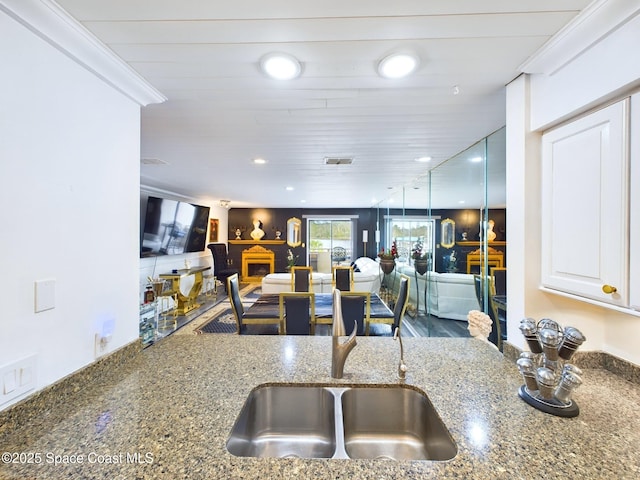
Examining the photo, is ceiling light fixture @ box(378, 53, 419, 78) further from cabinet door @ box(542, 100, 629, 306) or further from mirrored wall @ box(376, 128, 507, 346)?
mirrored wall @ box(376, 128, 507, 346)

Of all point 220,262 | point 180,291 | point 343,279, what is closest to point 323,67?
point 343,279

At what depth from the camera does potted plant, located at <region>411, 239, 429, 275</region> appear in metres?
4.03

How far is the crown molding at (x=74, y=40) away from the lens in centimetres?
86

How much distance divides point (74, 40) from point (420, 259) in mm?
4213

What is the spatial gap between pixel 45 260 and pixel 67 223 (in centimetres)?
16

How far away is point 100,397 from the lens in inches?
38.8

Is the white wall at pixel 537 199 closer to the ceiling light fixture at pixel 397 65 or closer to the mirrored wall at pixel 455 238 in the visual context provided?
the mirrored wall at pixel 455 238

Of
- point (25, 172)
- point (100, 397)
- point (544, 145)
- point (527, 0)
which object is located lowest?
point (100, 397)

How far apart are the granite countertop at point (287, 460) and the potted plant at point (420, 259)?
9.20 feet

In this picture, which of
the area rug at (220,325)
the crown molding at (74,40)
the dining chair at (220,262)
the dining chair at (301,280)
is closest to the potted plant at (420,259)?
the dining chair at (301,280)

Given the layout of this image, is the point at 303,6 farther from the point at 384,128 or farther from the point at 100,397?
the point at 100,397

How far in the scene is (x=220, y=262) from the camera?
740 cm

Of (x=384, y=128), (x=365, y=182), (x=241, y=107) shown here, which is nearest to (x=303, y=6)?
(x=241, y=107)

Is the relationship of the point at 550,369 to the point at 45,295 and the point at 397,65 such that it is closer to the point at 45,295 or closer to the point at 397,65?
the point at 397,65
